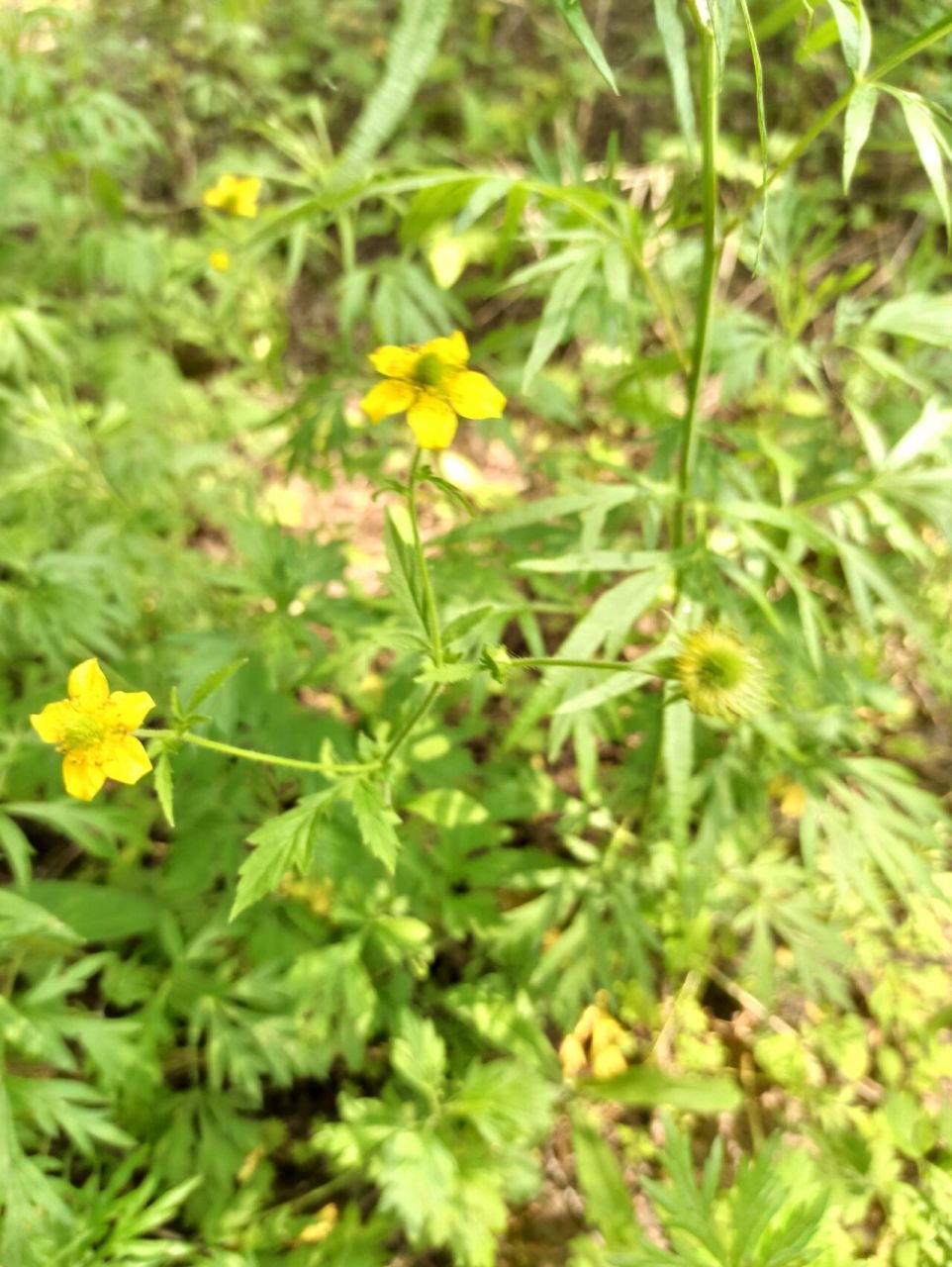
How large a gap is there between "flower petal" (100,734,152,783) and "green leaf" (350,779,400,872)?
27 cm

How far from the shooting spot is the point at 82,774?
3.46 feet

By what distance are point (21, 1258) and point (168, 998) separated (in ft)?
1.63

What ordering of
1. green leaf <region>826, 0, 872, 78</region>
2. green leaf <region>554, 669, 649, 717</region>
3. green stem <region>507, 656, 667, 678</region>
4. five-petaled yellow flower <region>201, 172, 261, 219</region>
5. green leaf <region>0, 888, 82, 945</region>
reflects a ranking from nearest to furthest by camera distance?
green leaf <region>826, 0, 872, 78</region> → green stem <region>507, 656, 667, 678</region> → green leaf <region>554, 669, 649, 717</region> → green leaf <region>0, 888, 82, 945</region> → five-petaled yellow flower <region>201, 172, 261, 219</region>

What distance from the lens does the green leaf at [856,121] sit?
984 millimetres

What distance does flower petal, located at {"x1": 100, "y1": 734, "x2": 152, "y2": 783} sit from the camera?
1.02 metres

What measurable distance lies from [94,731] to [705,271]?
1.09 m

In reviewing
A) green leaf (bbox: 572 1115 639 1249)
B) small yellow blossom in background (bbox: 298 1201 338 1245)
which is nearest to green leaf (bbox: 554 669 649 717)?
green leaf (bbox: 572 1115 639 1249)

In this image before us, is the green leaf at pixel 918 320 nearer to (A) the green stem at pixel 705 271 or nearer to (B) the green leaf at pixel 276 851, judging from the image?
(A) the green stem at pixel 705 271

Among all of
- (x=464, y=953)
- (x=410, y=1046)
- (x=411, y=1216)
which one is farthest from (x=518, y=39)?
(x=411, y=1216)

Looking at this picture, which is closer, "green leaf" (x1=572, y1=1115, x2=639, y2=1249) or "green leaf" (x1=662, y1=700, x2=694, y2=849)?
"green leaf" (x1=662, y1=700, x2=694, y2=849)

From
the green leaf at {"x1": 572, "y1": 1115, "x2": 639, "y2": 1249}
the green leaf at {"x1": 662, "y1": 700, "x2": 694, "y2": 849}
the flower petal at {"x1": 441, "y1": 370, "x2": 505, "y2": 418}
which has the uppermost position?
the flower petal at {"x1": 441, "y1": 370, "x2": 505, "y2": 418}

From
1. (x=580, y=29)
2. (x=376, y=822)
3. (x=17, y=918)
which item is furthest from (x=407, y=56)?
(x=17, y=918)

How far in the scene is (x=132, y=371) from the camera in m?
2.69

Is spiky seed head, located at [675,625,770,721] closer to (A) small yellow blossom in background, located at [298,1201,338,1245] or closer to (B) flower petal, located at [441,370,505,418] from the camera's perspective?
(B) flower petal, located at [441,370,505,418]
